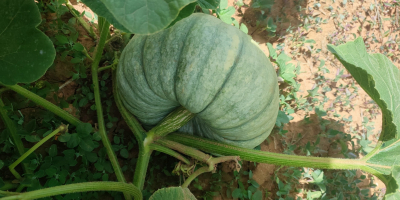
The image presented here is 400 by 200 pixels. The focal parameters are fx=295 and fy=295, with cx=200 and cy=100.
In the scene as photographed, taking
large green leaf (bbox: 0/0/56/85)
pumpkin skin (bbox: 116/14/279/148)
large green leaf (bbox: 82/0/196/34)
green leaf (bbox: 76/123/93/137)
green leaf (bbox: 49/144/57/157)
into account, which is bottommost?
green leaf (bbox: 49/144/57/157)

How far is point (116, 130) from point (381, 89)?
1546mm

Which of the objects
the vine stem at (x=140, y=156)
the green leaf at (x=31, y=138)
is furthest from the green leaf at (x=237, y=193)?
the green leaf at (x=31, y=138)

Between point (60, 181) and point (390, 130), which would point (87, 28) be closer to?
point (60, 181)

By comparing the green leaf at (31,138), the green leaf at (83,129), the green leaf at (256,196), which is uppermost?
the green leaf at (31,138)

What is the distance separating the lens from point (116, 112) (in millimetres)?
1982

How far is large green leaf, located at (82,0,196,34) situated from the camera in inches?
31.5

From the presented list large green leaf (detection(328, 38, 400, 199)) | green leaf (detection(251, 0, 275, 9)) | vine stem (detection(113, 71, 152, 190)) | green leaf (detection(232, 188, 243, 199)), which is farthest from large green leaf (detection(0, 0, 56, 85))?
green leaf (detection(251, 0, 275, 9))

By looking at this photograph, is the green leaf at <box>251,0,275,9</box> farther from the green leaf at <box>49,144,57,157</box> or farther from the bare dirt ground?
the green leaf at <box>49,144,57,157</box>

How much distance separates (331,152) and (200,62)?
1.62 m

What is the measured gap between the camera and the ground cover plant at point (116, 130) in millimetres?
1083

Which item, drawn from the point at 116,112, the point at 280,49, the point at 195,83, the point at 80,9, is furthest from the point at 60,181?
the point at 280,49

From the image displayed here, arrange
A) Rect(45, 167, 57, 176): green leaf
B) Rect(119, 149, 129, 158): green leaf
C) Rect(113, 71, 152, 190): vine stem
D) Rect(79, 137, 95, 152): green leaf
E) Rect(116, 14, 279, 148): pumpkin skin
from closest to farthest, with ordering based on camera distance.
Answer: Rect(116, 14, 279, 148): pumpkin skin
Rect(45, 167, 57, 176): green leaf
Rect(79, 137, 95, 152): green leaf
Rect(113, 71, 152, 190): vine stem
Rect(119, 149, 129, 158): green leaf

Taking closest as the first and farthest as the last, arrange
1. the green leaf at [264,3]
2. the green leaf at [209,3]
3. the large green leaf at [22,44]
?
the large green leaf at [22,44], the green leaf at [209,3], the green leaf at [264,3]

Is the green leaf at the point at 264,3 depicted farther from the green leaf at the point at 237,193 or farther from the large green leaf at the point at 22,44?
the large green leaf at the point at 22,44
